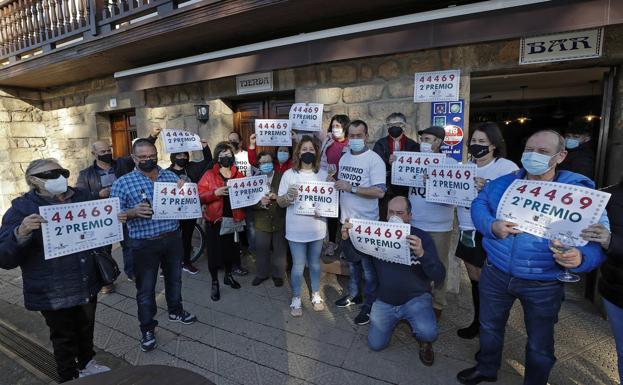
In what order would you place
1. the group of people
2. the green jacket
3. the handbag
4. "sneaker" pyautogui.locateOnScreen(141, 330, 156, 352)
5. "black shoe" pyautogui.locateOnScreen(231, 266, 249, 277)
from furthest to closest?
"black shoe" pyautogui.locateOnScreen(231, 266, 249, 277) < the green jacket < "sneaker" pyautogui.locateOnScreen(141, 330, 156, 352) < the handbag < the group of people

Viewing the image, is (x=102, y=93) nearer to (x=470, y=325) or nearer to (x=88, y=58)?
(x=88, y=58)

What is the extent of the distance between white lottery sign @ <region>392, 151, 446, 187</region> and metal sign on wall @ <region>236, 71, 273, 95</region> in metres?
2.60

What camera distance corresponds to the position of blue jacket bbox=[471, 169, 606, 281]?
6.34 ft

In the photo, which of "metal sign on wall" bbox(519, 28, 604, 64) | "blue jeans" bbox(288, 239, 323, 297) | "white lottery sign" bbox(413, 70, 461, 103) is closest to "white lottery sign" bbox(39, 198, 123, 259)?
"blue jeans" bbox(288, 239, 323, 297)

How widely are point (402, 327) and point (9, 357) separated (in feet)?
12.7

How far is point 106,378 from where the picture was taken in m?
1.63

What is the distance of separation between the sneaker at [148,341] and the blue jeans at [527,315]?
2901 millimetres

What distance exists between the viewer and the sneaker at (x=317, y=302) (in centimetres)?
371

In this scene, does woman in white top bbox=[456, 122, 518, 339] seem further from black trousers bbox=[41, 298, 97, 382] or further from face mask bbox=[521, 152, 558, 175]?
black trousers bbox=[41, 298, 97, 382]

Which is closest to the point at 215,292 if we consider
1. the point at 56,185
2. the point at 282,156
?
the point at 282,156

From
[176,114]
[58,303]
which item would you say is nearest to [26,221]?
[58,303]

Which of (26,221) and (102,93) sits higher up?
(102,93)

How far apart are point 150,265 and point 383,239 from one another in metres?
2.16

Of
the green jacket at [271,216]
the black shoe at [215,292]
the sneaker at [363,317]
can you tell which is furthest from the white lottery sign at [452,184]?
the black shoe at [215,292]
